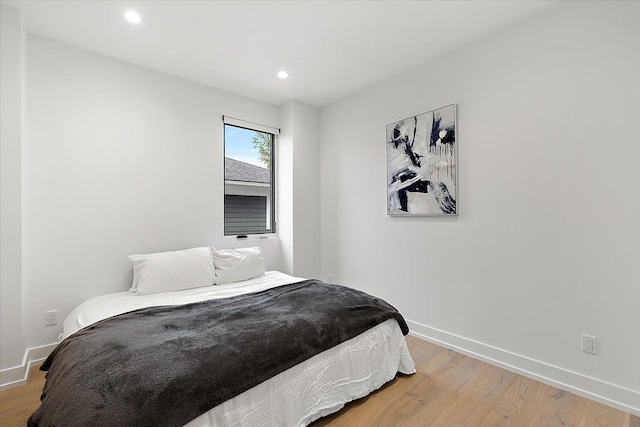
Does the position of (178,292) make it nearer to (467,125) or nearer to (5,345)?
(5,345)

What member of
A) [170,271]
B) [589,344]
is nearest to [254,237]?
[170,271]

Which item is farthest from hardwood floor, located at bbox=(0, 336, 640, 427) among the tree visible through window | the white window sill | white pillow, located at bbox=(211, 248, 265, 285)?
the tree visible through window

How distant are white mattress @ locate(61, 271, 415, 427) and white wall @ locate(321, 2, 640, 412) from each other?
35.1 inches

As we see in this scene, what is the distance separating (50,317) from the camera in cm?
248

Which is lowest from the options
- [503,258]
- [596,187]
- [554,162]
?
[503,258]

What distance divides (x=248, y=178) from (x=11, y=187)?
220 centimetres

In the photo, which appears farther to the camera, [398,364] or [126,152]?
[126,152]

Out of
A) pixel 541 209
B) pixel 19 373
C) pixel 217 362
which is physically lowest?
pixel 19 373

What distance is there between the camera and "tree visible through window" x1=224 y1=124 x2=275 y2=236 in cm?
366

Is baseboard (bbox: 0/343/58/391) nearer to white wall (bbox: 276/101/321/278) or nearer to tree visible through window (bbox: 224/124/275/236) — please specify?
tree visible through window (bbox: 224/124/275/236)

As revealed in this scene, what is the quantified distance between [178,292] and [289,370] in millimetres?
1448

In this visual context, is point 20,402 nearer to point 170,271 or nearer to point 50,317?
point 50,317

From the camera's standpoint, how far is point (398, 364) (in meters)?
Answer: 2.25

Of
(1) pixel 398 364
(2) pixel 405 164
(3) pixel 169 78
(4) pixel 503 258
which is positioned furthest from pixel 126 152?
(4) pixel 503 258
